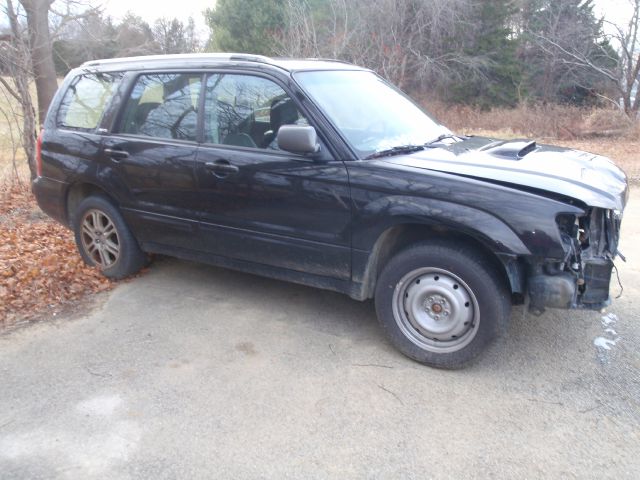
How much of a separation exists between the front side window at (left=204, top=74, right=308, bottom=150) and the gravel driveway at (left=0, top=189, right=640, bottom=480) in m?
1.36

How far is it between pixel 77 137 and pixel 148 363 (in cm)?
231

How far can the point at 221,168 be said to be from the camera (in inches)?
161

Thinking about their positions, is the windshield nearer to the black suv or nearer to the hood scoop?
the black suv

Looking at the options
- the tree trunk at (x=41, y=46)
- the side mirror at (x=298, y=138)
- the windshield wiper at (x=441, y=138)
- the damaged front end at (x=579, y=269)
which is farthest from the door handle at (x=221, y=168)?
the tree trunk at (x=41, y=46)

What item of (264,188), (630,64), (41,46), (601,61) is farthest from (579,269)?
(601,61)

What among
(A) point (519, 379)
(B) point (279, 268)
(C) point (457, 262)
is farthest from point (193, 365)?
(A) point (519, 379)

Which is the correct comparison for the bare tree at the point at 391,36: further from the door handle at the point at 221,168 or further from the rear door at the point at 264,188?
the door handle at the point at 221,168

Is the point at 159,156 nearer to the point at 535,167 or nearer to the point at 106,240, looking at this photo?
the point at 106,240

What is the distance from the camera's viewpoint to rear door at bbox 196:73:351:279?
147 inches

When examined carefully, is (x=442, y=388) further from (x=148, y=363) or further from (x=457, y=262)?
(x=148, y=363)

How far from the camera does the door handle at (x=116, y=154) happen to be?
4590mm

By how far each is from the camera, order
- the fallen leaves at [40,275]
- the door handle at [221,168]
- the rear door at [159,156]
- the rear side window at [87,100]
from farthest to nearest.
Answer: the rear side window at [87,100] → the fallen leaves at [40,275] → the rear door at [159,156] → the door handle at [221,168]

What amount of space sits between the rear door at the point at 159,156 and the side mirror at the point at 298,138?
0.96 m

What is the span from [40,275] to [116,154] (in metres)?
1.34
